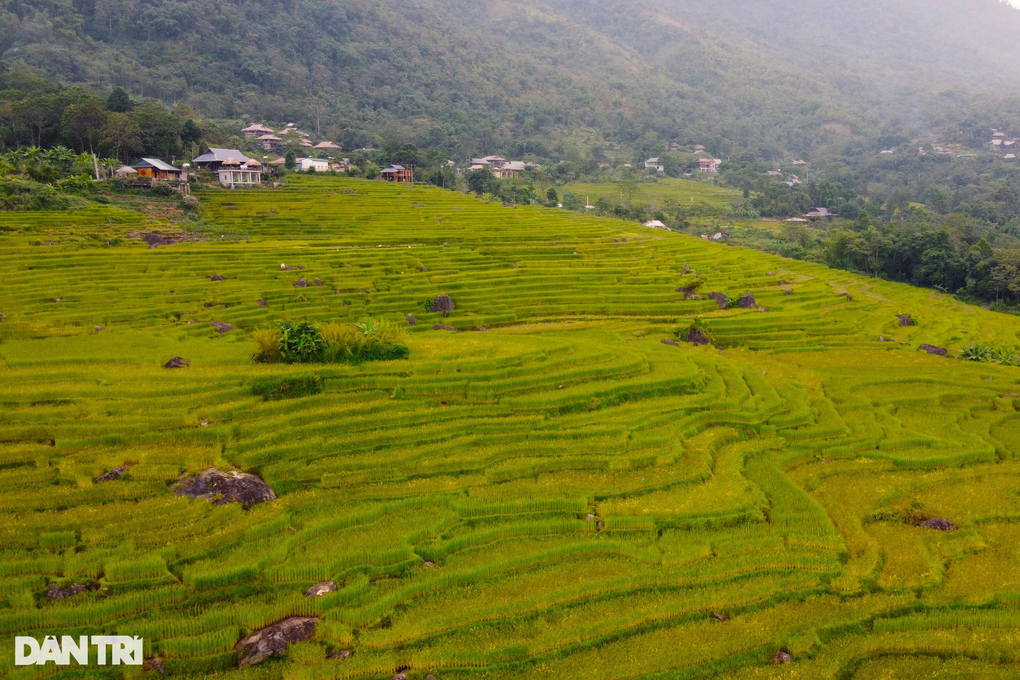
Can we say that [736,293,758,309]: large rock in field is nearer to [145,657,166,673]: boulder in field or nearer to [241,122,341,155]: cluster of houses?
[145,657,166,673]: boulder in field

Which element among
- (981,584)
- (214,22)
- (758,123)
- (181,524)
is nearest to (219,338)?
(181,524)

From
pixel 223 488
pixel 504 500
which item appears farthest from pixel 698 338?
pixel 223 488

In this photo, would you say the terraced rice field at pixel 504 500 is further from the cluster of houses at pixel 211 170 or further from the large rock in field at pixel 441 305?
the cluster of houses at pixel 211 170

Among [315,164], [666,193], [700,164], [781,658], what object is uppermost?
[700,164]

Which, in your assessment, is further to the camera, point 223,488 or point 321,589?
point 223,488

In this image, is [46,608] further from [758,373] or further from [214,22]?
[214,22]

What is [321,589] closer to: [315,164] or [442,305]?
[442,305]
